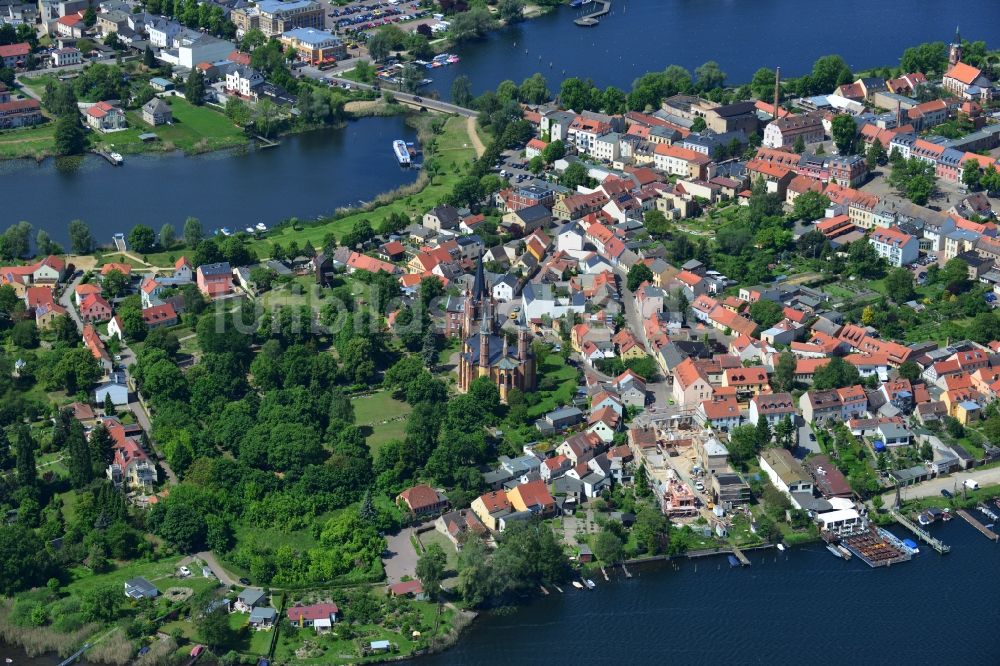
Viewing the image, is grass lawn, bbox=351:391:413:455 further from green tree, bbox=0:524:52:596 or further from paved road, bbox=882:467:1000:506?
paved road, bbox=882:467:1000:506

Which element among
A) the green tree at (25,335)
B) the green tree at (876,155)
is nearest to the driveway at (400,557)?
the green tree at (25,335)

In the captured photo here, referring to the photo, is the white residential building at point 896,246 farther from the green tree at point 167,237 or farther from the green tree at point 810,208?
the green tree at point 167,237

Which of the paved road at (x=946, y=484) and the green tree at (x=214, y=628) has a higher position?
the green tree at (x=214, y=628)

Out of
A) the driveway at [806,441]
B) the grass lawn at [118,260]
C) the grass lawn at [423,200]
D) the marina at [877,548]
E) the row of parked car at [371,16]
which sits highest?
the row of parked car at [371,16]

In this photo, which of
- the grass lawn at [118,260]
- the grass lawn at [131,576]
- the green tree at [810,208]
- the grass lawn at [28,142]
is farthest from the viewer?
the grass lawn at [28,142]

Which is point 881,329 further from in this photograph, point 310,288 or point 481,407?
point 310,288

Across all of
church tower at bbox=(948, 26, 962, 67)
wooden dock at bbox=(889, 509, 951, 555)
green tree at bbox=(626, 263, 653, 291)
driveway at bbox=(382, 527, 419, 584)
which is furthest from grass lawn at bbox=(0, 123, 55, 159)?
wooden dock at bbox=(889, 509, 951, 555)

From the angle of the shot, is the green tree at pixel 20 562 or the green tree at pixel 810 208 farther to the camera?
the green tree at pixel 810 208
